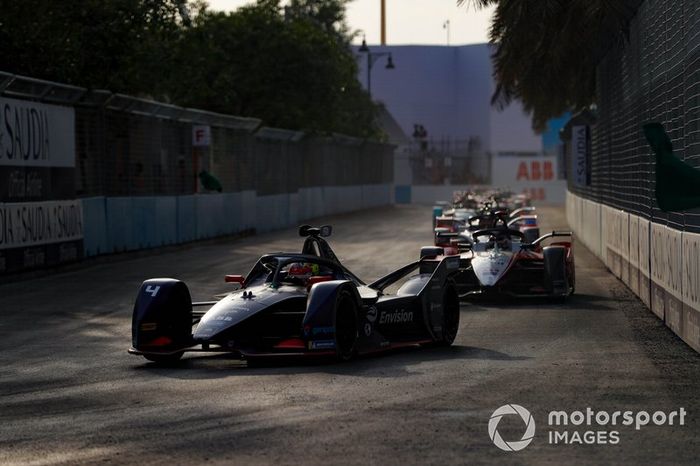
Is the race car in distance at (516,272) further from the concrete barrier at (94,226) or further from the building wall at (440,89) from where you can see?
the building wall at (440,89)

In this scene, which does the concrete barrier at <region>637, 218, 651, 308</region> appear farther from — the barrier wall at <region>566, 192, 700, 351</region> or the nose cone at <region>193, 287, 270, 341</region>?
the nose cone at <region>193, 287, 270, 341</region>

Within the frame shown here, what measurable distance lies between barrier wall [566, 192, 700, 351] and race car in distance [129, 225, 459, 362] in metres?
2.55

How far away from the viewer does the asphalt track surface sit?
8.94 m

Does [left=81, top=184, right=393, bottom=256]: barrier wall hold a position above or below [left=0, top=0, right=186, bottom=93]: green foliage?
below

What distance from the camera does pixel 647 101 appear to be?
2136 centimetres

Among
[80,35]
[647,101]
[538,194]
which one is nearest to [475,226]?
[647,101]

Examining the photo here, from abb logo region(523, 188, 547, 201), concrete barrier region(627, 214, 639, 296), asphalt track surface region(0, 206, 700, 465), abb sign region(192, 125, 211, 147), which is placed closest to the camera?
asphalt track surface region(0, 206, 700, 465)

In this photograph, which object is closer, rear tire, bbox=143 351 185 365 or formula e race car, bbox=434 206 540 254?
rear tire, bbox=143 351 185 365

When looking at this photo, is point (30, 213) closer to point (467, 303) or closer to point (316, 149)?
point (467, 303)

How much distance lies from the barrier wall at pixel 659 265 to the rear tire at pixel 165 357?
188 inches

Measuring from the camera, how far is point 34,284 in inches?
982

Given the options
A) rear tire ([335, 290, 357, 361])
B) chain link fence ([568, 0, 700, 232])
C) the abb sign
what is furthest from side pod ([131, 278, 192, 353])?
the abb sign

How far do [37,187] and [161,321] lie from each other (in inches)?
560

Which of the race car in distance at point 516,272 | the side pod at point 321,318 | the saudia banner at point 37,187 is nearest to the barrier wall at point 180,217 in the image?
the saudia banner at point 37,187
